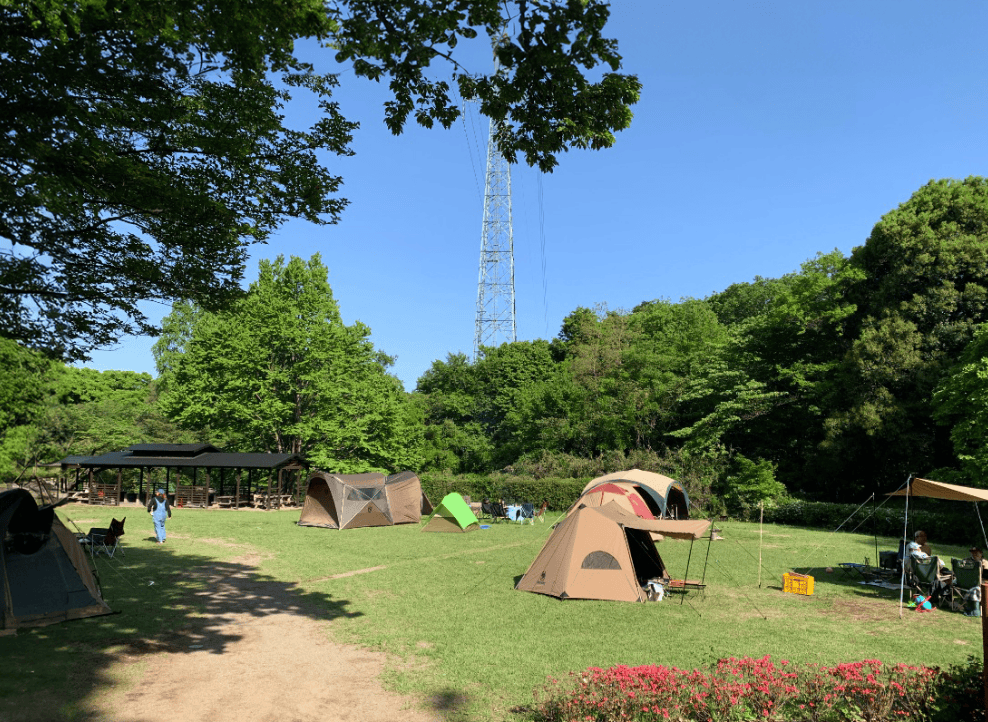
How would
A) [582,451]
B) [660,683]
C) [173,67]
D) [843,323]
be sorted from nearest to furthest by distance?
[660,683] → [173,67] → [843,323] → [582,451]

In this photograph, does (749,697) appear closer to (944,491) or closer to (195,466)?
(944,491)

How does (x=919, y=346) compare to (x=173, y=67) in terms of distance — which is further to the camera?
(x=919, y=346)

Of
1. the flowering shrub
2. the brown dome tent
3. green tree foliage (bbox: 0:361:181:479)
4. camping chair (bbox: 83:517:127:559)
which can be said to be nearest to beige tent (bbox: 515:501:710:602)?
the flowering shrub

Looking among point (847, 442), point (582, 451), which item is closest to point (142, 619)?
point (847, 442)

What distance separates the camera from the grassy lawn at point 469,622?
292 inches

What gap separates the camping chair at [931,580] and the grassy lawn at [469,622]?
1.77 feet

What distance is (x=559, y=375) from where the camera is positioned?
1791 inches

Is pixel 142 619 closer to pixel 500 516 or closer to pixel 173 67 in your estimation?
pixel 173 67

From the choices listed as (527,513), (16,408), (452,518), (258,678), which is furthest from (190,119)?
(16,408)

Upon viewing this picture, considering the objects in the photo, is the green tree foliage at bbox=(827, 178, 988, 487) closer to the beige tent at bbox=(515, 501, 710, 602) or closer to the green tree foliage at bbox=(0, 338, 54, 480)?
the beige tent at bbox=(515, 501, 710, 602)

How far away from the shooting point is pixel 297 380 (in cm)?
3538

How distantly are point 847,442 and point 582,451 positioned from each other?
15493 mm

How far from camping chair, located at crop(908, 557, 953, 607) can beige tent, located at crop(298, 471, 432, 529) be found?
59.3ft

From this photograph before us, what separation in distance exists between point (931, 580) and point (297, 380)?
30.6m
